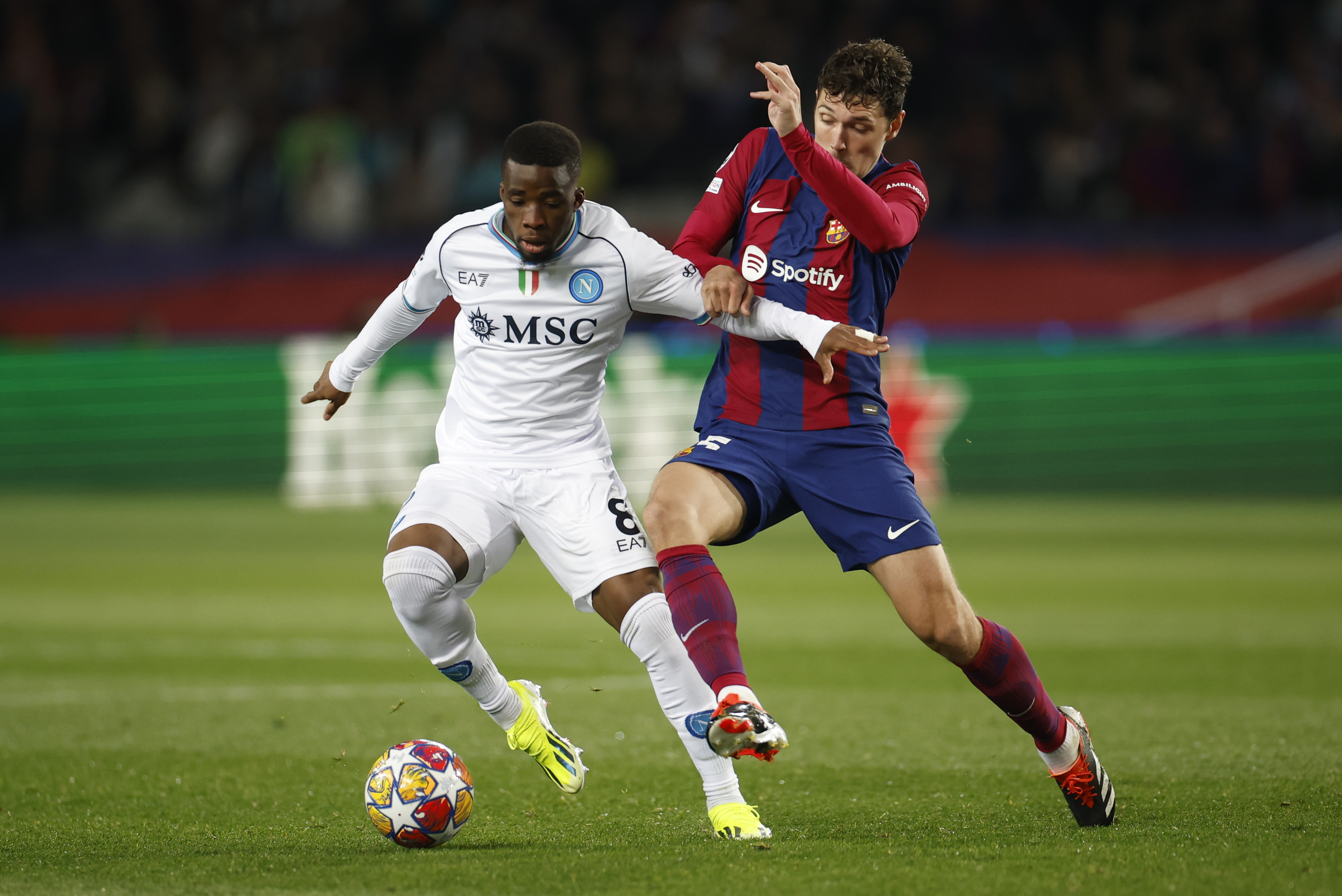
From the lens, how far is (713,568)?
15.2ft

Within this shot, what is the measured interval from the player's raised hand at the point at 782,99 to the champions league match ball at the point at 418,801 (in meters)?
2.01

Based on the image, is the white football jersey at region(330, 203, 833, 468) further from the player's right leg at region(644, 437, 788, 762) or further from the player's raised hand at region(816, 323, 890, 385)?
the player's right leg at region(644, 437, 788, 762)

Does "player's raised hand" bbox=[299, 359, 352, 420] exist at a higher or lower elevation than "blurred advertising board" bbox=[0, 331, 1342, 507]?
higher

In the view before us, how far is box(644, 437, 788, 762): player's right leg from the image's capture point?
410 centimetres

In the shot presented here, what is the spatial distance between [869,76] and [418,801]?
7.87 feet

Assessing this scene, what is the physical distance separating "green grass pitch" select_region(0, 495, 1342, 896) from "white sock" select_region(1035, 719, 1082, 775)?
0.16m

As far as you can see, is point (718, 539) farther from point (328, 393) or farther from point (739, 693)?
point (328, 393)

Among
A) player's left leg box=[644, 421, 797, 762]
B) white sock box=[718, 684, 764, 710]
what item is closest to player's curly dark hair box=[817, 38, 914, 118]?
player's left leg box=[644, 421, 797, 762]

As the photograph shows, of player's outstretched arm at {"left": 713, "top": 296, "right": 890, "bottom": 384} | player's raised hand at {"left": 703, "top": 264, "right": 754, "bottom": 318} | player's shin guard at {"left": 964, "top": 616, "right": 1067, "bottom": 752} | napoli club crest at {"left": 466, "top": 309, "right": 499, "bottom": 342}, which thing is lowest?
player's shin guard at {"left": 964, "top": 616, "right": 1067, "bottom": 752}

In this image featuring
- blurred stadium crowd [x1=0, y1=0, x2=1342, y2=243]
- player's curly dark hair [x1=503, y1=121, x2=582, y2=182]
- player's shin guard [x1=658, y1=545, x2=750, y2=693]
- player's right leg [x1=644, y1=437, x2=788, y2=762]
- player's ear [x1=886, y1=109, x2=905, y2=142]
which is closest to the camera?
player's right leg [x1=644, y1=437, x2=788, y2=762]

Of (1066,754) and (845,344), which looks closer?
(845,344)

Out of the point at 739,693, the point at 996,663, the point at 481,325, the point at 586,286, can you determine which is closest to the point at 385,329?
the point at 481,325

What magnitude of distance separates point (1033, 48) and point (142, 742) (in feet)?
48.8

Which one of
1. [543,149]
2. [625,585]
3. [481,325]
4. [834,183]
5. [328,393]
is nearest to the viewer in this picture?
[834,183]
